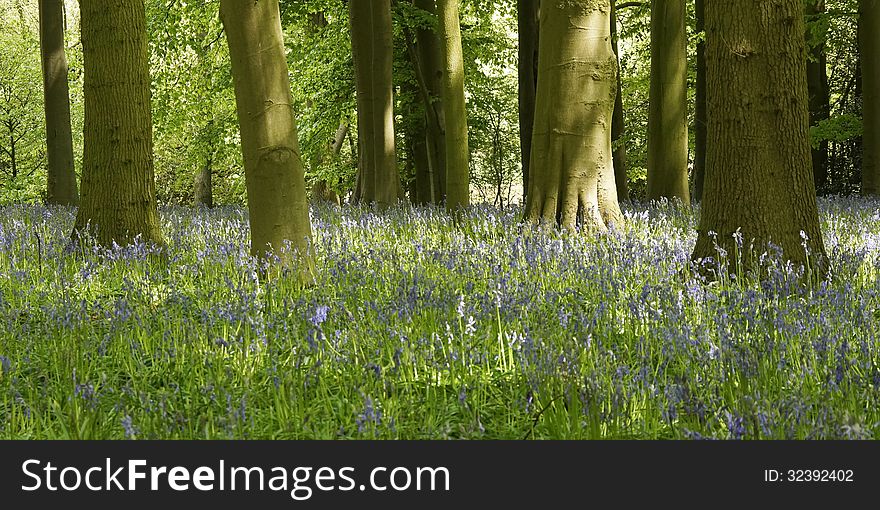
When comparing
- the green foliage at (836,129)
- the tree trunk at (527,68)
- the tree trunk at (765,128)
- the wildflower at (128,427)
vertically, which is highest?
the tree trunk at (527,68)

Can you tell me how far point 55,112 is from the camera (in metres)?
16.4

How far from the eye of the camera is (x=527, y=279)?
5883 millimetres

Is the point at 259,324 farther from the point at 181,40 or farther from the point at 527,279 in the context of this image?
the point at 181,40

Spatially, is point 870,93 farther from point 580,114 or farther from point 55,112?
point 55,112

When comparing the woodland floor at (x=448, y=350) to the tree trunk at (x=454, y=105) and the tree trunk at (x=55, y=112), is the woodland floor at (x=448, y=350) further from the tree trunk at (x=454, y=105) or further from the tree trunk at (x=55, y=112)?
the tree trunk at (x=55, y=112)

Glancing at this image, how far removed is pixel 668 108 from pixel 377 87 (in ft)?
15.8

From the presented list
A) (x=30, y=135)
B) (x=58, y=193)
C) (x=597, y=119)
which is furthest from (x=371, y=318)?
(x=30, y=135)

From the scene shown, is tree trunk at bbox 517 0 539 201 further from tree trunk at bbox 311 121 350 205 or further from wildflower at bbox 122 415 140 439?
wildflower at bbox 122 415 140 439

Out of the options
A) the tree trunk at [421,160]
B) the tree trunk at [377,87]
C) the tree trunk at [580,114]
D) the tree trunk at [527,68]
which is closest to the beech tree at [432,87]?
the tree trunk at [421,160]

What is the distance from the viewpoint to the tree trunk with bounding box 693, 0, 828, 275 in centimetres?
601

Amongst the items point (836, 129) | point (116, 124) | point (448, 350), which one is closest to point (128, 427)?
point (448, 350)

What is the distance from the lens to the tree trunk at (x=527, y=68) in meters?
15.3

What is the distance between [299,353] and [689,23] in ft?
64.2

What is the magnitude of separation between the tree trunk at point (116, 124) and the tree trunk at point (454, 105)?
4.35 meters
